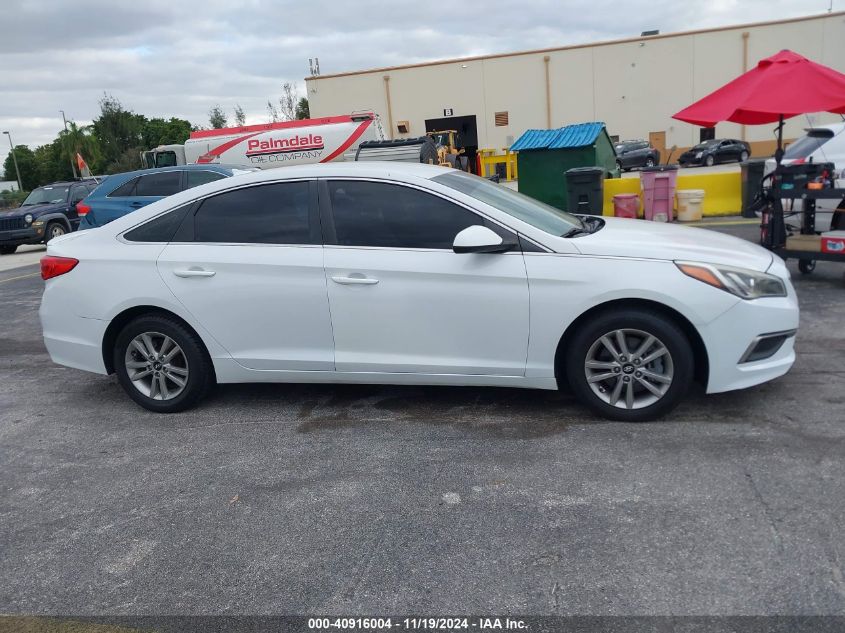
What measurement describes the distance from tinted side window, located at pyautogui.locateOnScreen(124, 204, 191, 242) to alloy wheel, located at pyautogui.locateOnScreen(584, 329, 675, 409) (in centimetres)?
286

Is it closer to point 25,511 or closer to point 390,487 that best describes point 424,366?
point 390,487

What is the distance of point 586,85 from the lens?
41375 mm

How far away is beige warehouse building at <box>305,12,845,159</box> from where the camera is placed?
3875cm

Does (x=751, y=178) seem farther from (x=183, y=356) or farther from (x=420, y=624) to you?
(x=420, y=624)

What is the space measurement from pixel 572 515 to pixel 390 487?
3.10 ft

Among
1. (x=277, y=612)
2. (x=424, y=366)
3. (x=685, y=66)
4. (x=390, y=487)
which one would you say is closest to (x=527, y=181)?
(x=424, y=366)

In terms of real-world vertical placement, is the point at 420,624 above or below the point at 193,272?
below

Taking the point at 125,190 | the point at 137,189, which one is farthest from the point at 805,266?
the point at 125,190

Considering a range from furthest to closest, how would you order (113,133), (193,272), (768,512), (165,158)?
(113,133)
(165,158)
(193,272)
(768,512)

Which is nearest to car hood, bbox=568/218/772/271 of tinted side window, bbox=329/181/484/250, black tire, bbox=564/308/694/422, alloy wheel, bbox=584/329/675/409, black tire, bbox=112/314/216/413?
black tire, bbox=564/308/694/422

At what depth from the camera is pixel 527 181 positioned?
14812mm

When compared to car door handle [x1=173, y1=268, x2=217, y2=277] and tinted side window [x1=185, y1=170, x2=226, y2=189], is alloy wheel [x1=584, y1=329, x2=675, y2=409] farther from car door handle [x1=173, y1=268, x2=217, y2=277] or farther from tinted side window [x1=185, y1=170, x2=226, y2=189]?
tinted side window [x1=185, y1=170, x2=226, y2=189]

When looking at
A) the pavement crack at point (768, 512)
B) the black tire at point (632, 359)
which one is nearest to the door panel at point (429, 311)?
the black tire at point (632, 359)

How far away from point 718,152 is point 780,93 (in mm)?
30097
